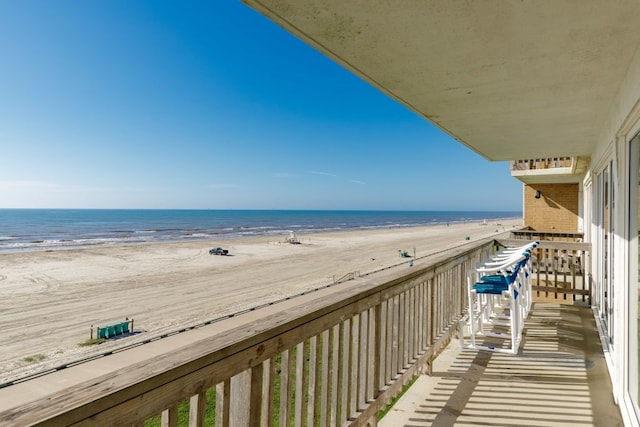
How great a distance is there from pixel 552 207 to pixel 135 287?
48.4 ft

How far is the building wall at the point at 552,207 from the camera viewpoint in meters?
10.6

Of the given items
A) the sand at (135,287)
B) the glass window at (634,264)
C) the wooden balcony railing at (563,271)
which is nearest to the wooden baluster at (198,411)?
the glass window at (634,264)

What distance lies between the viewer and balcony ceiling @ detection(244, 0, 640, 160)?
1490mm

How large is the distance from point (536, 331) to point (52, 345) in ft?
32.5

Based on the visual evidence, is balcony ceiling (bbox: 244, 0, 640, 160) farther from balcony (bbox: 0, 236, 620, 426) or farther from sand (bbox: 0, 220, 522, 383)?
sand (bbox: 0, 220, 522, 383)

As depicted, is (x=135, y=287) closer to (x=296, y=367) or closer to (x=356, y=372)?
(x=356, y=372)

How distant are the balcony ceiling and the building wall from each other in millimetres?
8845

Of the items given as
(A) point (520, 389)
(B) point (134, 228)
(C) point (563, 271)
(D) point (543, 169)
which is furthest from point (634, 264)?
(B) point (134, 228)

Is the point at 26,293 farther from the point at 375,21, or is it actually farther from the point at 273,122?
the point at 273,122

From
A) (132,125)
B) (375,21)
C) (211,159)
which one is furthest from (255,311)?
(211,159)

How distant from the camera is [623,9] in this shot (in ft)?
4.81

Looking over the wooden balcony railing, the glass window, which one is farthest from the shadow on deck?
the wooden balcony railing

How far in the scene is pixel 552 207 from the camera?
11.0m

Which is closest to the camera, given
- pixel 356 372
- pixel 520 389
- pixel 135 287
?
pixel 356 372
